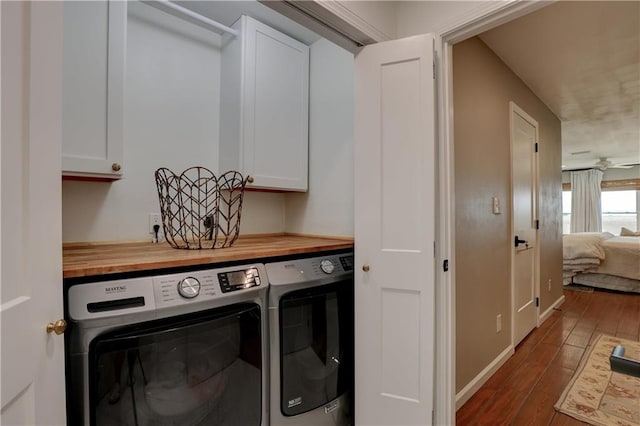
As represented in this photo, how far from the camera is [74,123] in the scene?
1387 mm

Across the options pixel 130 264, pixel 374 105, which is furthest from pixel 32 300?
pixel 374 105

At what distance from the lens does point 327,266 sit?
1.66m

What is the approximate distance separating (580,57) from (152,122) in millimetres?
3217

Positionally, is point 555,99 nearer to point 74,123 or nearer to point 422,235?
point 422,235

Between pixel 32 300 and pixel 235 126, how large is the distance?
5.04 ft

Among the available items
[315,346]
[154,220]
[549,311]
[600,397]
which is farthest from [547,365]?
[154,220]

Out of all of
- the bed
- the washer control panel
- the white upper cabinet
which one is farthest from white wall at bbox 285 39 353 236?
the bed

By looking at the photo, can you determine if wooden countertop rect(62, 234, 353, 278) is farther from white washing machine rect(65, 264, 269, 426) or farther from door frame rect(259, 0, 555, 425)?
door frame rect(259, 0, 555, 425)

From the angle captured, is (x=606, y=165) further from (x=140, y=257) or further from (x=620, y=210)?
(x=140, y=257)

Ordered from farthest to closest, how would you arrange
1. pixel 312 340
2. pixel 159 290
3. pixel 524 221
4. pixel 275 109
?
pixel 524 221
pixel 275 109
pixel 312 340
pixel 159 290

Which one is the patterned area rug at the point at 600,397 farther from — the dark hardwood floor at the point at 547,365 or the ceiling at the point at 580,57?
the ceiling at the point at 580,57

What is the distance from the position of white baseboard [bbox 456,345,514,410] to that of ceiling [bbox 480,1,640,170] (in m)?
2.33

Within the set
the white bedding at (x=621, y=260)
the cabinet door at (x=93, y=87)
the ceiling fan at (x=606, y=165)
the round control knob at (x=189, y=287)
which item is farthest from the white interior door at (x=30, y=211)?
the ceiling fan at (x=606, y=165)

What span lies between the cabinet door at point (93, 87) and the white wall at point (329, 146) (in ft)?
3.94
